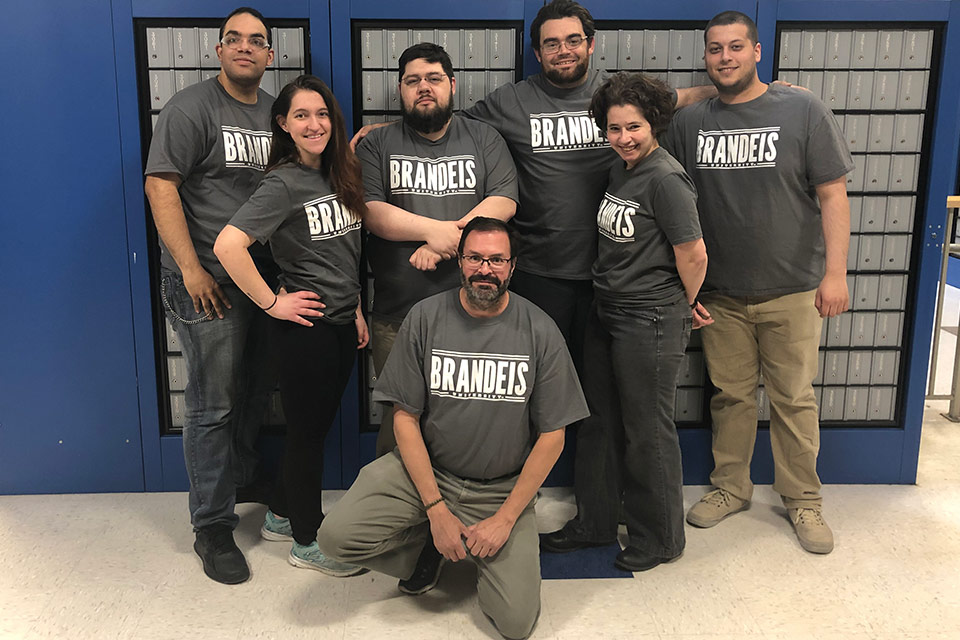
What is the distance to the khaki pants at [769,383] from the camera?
2885 millimetres

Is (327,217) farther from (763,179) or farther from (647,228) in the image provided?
(763,179)

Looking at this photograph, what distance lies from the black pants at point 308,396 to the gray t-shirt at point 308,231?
0.08 meters

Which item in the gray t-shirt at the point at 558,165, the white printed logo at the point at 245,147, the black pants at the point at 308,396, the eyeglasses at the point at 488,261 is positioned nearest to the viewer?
the eyeglasses at the point at 488,261

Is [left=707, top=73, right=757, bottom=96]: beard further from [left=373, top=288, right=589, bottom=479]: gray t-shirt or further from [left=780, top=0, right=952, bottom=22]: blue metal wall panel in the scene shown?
[left=373, top=288, right=589, bottom=479]: gray t-shirt

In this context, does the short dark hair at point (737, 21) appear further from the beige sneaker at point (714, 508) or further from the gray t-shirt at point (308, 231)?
the beige sneaker at point (714, 508)

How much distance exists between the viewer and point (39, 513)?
3.06 meters

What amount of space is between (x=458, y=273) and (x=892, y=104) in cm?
171

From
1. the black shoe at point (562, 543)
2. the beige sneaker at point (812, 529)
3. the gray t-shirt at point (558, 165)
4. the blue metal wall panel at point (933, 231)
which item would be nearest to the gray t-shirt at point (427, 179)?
the gray t-shirt at point (558, 165)

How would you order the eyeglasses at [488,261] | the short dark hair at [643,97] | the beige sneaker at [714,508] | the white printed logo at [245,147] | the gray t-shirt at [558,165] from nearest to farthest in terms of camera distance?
the eyeglasses at [488,261]
the short dark hair at [643,97]
the white printed logo at [245,147]
the gray t-shirt at [558,165]
the beige sneaker at [714,508]

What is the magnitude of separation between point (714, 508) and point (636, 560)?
0.48m

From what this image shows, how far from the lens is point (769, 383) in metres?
2.98

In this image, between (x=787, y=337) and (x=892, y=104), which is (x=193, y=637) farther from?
(x=892, y=104)

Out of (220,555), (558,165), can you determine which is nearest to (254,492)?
(220,555)

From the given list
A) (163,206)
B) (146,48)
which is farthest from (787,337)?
(146,48)
